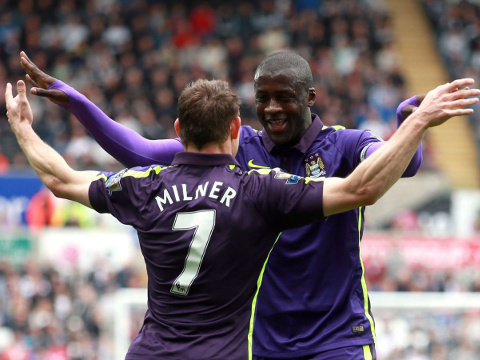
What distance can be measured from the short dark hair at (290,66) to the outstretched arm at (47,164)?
98cm

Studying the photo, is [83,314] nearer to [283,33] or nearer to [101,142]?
[101,142]

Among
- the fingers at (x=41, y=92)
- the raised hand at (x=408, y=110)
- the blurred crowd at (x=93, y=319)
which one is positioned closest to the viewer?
the raised hand at (x=408, y=110)

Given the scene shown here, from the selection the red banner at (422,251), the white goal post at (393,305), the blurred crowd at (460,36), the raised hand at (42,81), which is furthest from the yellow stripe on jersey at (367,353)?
the blurred crowd at (460,36)

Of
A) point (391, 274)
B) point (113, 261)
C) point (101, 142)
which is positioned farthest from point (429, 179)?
point (101, 142)

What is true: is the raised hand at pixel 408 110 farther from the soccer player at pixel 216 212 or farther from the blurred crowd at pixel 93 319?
the blurred crowd at pixel 93 319

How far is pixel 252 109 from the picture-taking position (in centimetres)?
1658

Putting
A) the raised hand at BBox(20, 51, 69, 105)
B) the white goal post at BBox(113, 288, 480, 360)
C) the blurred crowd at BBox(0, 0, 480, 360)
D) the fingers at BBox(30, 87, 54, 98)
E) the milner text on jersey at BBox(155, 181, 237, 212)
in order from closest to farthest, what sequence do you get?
the milner text on jersey at BBox(155, 181, 237, 212)
the fingers at BBox(30, 87, 54, 98)
the raised hand at BBox(20, 51, 69, 105)
the white goal post at BBox(113, 288, 480, 360)
the blurred crowd at BBox(0, 0, 480, 360)

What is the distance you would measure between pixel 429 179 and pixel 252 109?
348cm

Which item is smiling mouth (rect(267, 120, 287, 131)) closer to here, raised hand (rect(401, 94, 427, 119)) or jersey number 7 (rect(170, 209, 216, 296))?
raised hand (rect(401, 94, 427, 119))

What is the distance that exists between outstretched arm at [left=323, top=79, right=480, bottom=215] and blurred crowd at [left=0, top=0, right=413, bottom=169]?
11.8 meters

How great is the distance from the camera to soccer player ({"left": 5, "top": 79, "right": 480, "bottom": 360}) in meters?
3.51

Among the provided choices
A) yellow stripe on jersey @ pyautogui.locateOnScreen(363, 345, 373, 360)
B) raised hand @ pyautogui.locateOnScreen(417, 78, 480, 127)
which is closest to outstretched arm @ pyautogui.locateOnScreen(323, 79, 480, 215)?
→ raised hand @ pyautogui.locateOnScreen(417, 78, 480, 127)

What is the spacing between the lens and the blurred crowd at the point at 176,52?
1661 centimetres

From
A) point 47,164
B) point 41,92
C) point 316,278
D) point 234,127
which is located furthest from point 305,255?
point 41,92
